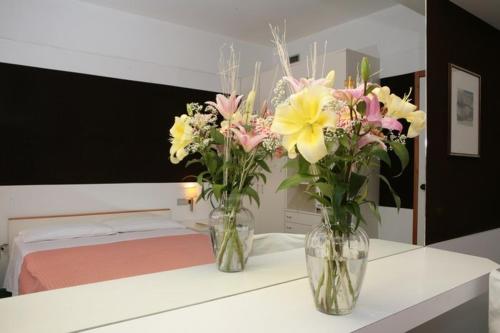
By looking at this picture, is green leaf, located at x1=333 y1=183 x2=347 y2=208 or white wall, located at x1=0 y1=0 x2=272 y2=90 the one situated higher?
white wall, located at x1=0 y1=0 x2=272 y2=90

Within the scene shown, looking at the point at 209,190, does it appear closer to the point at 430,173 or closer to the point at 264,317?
the point at 264,317

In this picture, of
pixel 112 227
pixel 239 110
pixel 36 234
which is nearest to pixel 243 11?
pixel 239 110

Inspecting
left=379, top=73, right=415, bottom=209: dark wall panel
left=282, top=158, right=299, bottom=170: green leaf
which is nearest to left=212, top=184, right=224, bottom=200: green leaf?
left=282, top=158, right=299, bottom=170: green leaf

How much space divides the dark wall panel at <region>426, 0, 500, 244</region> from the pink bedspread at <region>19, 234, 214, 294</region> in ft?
5.41

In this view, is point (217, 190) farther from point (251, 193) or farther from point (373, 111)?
point (373, 111)

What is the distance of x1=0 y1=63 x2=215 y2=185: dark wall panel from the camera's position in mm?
969

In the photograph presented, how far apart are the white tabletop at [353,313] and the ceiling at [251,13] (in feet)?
3.13

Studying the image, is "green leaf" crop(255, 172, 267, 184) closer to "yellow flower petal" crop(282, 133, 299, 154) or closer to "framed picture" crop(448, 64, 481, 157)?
"yellow flower petal" crop(282, 133, 299, 154)

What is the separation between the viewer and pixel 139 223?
115 cm

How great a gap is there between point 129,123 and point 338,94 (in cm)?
68

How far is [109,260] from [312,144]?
0.72 metres

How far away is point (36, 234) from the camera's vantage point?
0.97m

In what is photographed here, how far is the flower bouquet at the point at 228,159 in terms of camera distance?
1.25 metres

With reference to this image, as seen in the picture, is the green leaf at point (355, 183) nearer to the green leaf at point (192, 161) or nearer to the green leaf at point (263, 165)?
the green leaf at point (263, 165)
